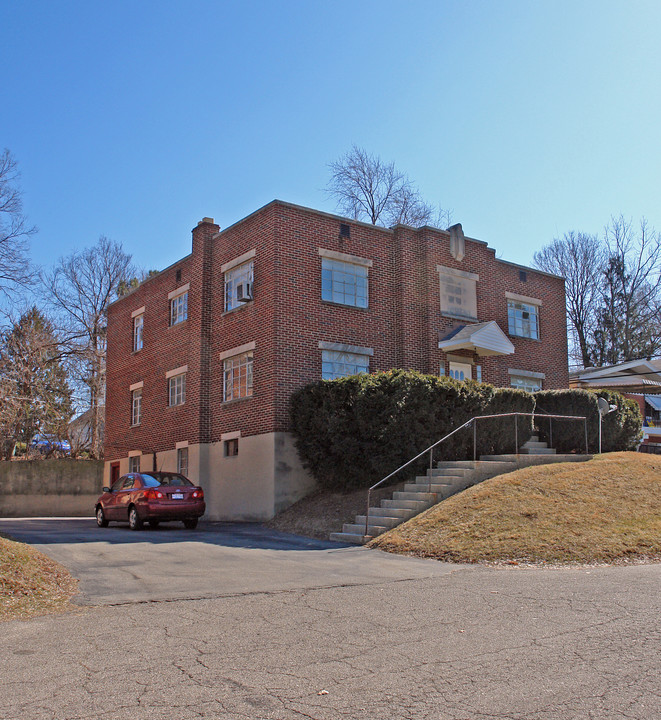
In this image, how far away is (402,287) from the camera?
2256 cm

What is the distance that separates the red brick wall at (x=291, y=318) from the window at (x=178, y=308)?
42 cm

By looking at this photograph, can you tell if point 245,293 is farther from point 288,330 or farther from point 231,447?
point 231,447

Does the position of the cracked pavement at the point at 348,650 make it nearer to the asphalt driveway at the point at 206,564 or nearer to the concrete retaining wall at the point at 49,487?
the asphalt driveway at the point at 206,564

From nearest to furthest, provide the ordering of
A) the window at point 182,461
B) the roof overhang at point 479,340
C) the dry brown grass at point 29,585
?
1. the dry brown grass at point 29,585
2. the roof overhang at point 479,340
3. the window at point 182,461

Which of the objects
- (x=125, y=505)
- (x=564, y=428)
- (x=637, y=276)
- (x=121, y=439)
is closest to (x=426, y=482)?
(x=564, y=428)

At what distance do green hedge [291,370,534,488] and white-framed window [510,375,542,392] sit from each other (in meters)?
6.38

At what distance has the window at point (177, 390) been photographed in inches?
957

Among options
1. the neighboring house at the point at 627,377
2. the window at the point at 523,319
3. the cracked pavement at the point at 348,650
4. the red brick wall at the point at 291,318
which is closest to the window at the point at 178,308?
the red brick wall at the point at 291,318

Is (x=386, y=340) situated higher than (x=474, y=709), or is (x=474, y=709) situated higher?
(x=386, y=340)

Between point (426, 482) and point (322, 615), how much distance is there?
9338 mm

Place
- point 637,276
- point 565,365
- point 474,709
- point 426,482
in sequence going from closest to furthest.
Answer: point 474,709 < point 426,482 < point 565,365 < point 637,276

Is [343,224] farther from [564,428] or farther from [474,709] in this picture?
[474,709]

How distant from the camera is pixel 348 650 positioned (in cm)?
591

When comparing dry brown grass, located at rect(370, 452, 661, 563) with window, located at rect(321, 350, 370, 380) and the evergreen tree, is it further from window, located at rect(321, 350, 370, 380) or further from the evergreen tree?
the evergreen tree
